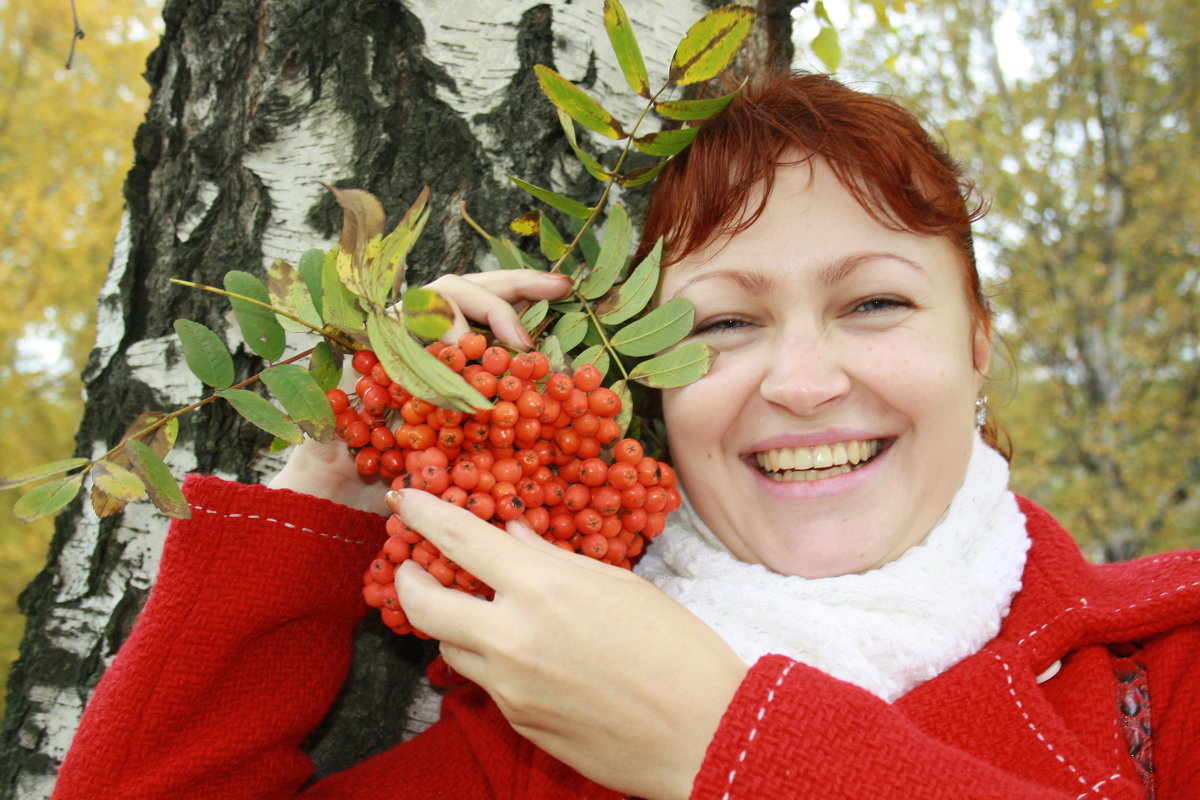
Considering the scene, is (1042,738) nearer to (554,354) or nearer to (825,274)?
(825,274)

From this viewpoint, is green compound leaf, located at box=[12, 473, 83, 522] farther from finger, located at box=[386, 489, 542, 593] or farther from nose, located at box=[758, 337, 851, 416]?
nose, located at box=[758, 337, 851, 416]

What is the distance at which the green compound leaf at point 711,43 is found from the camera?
1.17 m

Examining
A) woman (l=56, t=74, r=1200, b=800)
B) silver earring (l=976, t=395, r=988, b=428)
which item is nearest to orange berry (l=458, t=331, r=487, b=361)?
woman (l=56, t=74, r=1200, b=800)

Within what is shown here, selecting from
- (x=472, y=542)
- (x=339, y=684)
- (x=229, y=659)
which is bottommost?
(x=339, y=684)

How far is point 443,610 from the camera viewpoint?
3.50 feet

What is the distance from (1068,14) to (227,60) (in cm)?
1143

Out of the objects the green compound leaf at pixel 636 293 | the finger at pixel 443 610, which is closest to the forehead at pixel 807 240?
the green compound leaf at pixel 636 293

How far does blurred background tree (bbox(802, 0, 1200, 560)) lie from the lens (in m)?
8.59

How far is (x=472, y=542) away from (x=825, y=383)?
2.08 ft

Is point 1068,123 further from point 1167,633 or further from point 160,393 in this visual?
point 160,393

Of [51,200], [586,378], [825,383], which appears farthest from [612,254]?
[51,200]

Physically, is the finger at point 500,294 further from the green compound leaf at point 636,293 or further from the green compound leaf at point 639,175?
the green compound leaf at point 639,175

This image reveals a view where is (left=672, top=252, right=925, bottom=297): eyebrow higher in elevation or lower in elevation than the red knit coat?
higher

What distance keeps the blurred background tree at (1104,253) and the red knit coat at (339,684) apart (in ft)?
27.4
